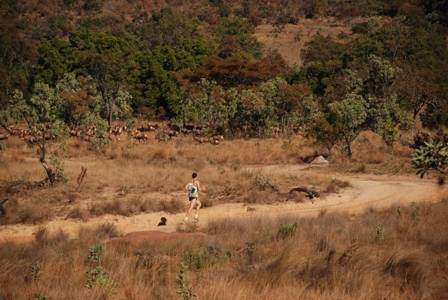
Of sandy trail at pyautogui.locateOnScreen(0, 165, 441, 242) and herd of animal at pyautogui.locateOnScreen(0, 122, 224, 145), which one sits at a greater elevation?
herd of animal at pyautogui.locateOnScreen(0, 122, 224, 145)

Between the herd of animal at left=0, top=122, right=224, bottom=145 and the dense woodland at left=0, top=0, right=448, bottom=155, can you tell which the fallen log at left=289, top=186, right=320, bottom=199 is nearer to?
the dense woodland at left=0, top=0, right=448, bottom=155

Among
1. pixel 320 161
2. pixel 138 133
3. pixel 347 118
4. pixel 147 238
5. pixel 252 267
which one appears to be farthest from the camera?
pixel 138 133

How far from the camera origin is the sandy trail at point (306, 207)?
15.9m

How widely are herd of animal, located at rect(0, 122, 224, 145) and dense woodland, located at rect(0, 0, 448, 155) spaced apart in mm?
1185

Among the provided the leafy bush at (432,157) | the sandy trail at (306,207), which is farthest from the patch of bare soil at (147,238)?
the leafy bush at (432,157)

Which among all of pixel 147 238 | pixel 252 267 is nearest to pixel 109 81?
pixel 147 238

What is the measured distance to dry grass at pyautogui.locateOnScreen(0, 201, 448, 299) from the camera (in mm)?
6270

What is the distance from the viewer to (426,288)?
261 inches

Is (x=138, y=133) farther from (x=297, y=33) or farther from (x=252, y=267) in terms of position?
(x=297, y=33)

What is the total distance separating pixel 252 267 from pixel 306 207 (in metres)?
12.1

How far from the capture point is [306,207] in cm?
1962

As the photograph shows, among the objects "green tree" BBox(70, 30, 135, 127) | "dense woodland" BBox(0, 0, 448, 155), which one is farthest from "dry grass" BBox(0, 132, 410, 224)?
"green tree" BBox(70, 30, 135, 127)

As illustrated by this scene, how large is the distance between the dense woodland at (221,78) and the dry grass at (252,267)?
16.9m

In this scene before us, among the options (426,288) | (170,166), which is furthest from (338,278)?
(170,166)
